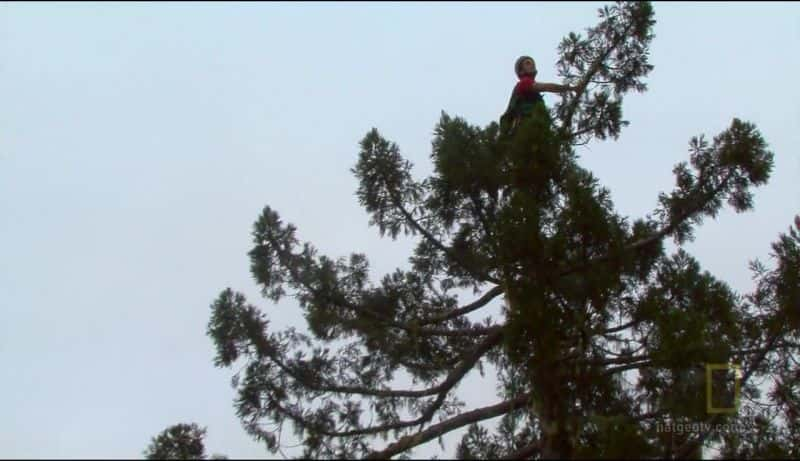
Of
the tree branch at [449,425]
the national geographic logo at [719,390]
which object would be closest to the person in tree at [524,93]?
the tree branch at [449,425]

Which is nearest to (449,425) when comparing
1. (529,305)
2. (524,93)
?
(529,305)

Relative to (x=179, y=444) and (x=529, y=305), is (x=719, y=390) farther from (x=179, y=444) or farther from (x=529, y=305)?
(x=179, y=444)

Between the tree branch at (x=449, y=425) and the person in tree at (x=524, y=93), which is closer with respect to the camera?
the tree branch at (x=449, y=425)

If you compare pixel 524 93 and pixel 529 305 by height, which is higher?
pixel 524 93

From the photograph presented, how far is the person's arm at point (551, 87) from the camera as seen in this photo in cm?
877

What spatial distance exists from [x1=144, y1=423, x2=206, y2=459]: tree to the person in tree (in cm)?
403

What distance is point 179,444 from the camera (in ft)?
22.6

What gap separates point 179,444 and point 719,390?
4073 mm

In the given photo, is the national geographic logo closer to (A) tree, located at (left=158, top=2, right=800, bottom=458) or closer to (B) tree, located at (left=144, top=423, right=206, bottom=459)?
(A) tree, located at (left=158, top=2, right=800, bottom=458)

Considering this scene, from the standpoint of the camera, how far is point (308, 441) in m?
7.16

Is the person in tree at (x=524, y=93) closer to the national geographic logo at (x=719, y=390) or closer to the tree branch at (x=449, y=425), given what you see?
the tree branch at (x=449, y=425)

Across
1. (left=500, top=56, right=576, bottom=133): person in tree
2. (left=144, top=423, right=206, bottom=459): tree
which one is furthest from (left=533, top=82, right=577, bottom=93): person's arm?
(left=144, top=423, right=206, bottom=459): tree

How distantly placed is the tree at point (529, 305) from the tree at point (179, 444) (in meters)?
0.58

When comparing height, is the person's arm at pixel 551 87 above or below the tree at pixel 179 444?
above
